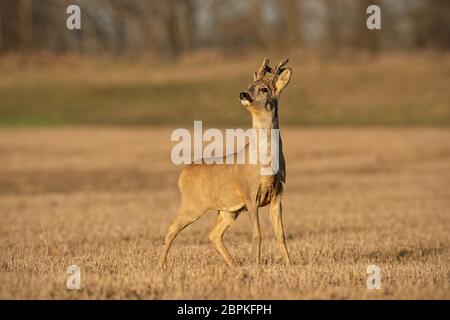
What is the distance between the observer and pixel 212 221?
1922 cm

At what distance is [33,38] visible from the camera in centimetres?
8731

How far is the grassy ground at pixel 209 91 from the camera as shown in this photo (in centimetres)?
5159

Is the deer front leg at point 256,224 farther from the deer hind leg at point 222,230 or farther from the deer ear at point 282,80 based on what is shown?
the deer ear at point 282,80

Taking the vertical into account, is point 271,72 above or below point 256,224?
above

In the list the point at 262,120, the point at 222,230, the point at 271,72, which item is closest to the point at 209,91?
the point at 222,230

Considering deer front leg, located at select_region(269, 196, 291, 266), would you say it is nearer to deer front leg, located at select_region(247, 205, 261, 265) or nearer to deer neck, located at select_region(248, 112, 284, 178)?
deer front leg, located at select_region(247, 205, 261, 265)

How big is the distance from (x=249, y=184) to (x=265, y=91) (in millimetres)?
1184

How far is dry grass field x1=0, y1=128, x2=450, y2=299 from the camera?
30.6 ft

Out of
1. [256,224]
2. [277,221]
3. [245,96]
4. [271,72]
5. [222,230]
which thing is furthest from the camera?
[222,230]

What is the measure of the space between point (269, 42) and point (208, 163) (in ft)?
245

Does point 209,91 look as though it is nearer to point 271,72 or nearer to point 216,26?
point 216,26

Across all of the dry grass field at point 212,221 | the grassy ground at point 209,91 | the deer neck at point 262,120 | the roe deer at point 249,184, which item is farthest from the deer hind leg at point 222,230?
the grassy ground at point 209,91

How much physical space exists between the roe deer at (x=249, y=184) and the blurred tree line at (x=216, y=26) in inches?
2459

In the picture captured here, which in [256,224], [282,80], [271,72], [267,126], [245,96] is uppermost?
[271,72]
